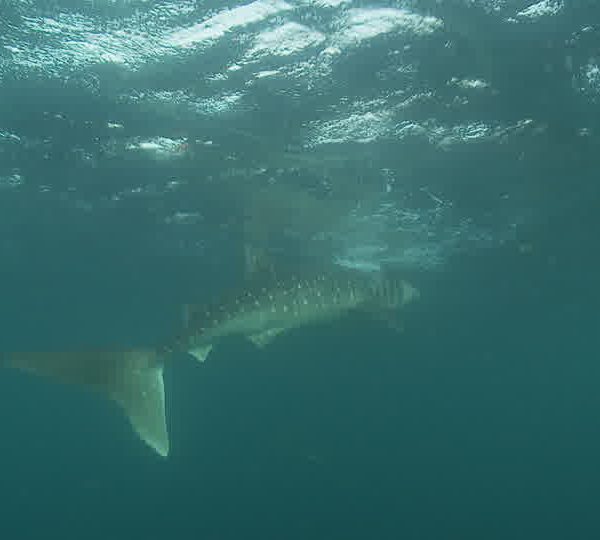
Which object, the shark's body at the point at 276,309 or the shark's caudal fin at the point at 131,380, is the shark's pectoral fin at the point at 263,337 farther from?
the shark's caudal fin at the point at 131,380

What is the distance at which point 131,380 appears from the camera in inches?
329

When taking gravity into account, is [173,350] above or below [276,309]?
below

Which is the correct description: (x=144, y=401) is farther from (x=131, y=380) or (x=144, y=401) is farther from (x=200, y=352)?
(x=200, y=352)

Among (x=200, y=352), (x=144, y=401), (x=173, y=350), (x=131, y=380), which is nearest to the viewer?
(x=144, y=401)

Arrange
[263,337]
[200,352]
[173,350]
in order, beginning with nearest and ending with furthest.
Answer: [173,350], [200,352], [263,337]

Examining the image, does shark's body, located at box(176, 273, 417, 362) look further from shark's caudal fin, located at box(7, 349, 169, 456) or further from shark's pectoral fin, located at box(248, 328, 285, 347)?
shark's caudal fin, located at box(7, 349, 169, 456)

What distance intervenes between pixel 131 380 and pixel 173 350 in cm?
101

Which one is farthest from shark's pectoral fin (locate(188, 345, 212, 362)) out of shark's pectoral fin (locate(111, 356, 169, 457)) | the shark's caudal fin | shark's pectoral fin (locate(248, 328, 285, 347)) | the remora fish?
shark's pectoral fin (locate(248, 328, 285, 347))

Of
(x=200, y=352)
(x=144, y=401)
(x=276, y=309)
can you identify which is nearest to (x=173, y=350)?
(x=200, y=352)

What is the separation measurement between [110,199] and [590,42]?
15.8m

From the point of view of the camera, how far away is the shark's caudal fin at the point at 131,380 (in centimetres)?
762

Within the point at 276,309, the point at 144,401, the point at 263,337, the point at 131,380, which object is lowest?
the point at 144,401

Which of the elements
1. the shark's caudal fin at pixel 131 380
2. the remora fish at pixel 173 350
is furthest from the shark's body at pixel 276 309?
the shark's caudal fin at pixel 131 380

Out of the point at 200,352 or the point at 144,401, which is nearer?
the point at 144,401
